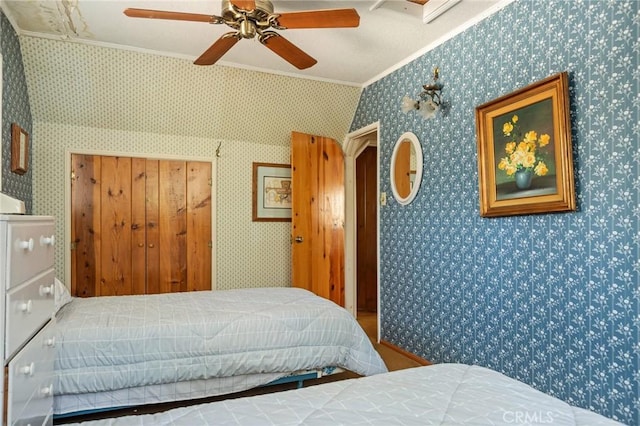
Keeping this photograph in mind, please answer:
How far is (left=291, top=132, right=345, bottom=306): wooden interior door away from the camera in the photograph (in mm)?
4195

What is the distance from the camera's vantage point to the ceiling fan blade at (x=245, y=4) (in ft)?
6.28

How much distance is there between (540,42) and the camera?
226cm

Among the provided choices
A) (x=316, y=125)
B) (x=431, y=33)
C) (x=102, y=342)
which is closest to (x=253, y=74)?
(x=316, y=125)

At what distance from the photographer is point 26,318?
128 cm

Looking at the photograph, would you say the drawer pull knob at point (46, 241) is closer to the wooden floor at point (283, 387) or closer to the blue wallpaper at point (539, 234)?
the wooden floor at point (283, 387)

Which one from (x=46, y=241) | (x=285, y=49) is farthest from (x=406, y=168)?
(x=46, y=241)

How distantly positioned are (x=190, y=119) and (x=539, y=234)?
3132 mm

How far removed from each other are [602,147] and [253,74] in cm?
281

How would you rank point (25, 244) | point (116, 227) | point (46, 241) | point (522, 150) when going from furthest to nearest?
point (116, 227) → point (522, 150) → point (46, 241) → point (25, 244)

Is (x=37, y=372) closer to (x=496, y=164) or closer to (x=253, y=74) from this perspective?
(x=496, y=164)

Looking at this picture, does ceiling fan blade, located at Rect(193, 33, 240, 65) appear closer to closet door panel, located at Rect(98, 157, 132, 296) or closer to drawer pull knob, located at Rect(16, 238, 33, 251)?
drawer pull knob, located at Rect(16, 238, 33, 251)

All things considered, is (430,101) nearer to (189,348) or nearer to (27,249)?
(189,348)

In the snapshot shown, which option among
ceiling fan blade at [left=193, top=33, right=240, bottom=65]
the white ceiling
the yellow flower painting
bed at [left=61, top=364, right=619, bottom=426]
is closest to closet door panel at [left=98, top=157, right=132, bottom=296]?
the white ceiling

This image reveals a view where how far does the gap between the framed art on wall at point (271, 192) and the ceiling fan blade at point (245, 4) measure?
2.43 meters
